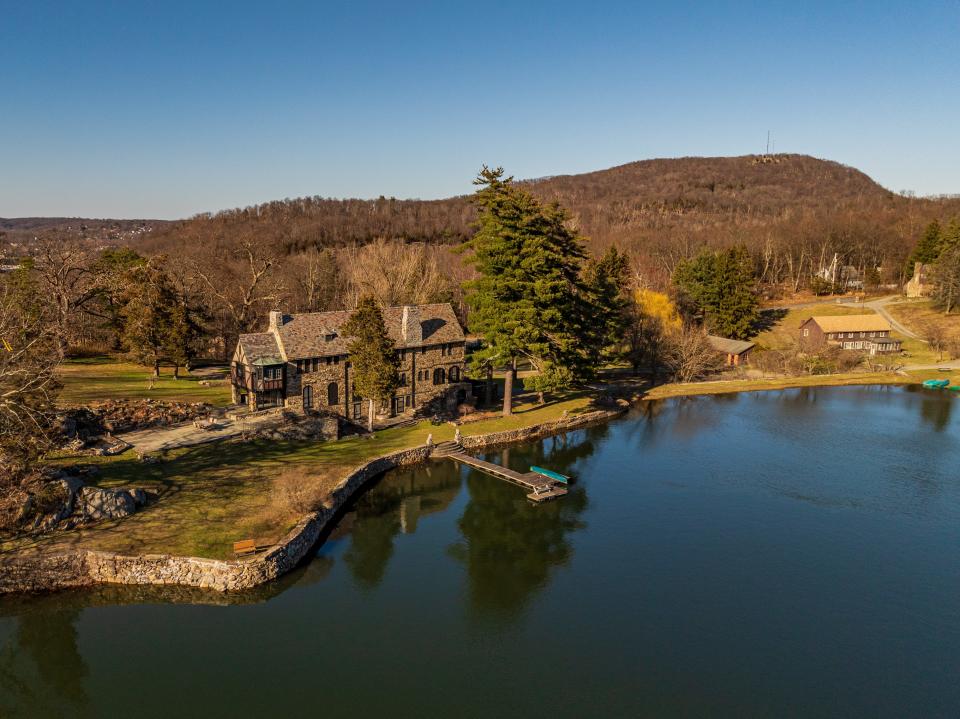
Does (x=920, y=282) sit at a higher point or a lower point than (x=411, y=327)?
higher

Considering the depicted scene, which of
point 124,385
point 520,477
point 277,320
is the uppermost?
point 277,320

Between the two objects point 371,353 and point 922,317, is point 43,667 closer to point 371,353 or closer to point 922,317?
point 371,353

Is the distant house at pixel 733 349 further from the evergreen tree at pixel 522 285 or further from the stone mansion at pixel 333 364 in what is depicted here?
the stone mansion at pixel 333 364

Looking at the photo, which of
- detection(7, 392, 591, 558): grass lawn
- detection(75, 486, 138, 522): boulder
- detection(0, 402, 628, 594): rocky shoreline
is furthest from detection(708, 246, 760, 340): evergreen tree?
detection(75, 486, 138, 522): boulder

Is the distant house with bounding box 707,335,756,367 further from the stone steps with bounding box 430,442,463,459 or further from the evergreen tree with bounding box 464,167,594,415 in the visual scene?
the stone steps with bounding box 430,442,463,459

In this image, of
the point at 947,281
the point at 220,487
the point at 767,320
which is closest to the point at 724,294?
the point at 767,320

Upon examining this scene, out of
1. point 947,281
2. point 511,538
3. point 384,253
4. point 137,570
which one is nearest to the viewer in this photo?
point 137,570
